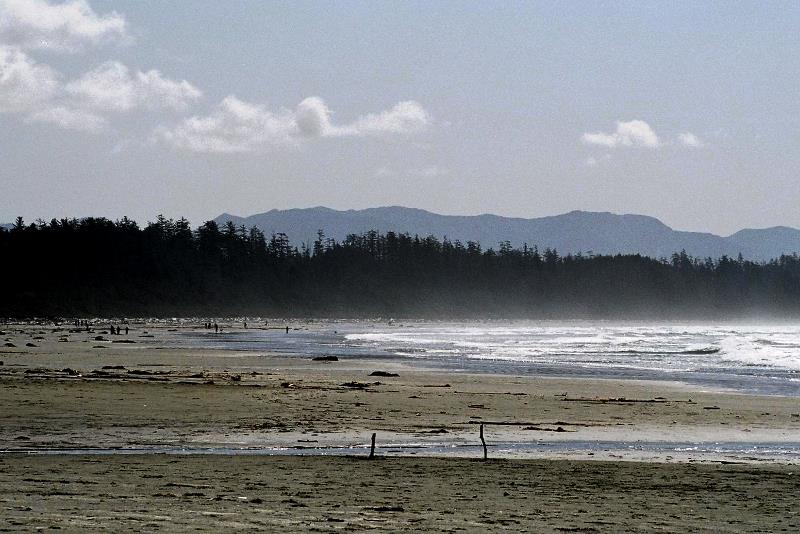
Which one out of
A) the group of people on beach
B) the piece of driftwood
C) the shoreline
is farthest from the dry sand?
the group of people on beach

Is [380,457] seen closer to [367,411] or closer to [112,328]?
[367,411]

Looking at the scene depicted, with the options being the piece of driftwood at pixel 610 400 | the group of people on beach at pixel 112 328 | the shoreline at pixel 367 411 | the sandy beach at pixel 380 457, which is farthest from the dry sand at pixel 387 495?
the group of people on beach at pixel 112 328

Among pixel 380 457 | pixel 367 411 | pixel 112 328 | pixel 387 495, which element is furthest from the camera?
pixel 112 328

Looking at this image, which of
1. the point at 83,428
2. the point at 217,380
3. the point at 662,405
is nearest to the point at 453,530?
the point at 83,428

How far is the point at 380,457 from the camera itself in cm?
2150

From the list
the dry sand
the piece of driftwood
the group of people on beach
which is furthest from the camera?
the group of people on beach

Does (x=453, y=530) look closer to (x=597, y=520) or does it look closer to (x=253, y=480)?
(x=597, y=520)

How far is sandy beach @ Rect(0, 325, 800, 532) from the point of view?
49.0 ft

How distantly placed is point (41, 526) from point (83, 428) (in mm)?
12426

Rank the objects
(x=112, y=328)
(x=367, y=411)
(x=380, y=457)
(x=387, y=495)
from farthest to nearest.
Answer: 1. (x=112, y=328)
2. (x=367, y=411)
3. (x=380, y=457)
4. (x=387, y=495)

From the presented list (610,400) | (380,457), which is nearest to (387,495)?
(380,457)

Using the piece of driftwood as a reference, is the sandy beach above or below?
above

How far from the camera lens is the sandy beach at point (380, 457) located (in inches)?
588

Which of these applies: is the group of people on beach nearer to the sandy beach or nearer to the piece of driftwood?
the sandy beach
